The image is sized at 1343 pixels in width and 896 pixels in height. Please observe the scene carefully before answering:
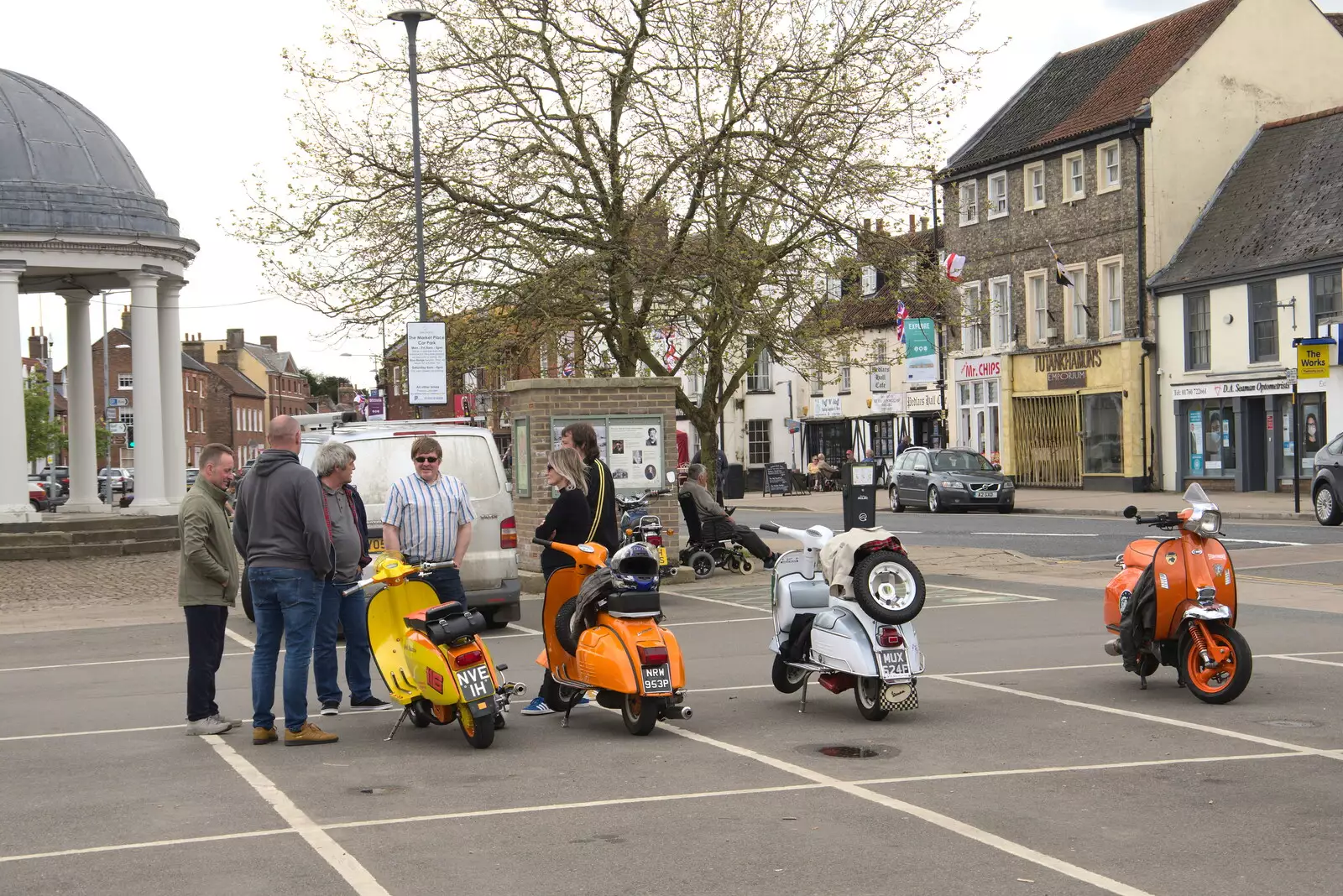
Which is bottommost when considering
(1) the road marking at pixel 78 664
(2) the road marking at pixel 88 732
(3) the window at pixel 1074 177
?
(1) the road marking at pixel 78 664

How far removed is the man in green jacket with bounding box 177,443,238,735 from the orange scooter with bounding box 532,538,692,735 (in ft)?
6.25

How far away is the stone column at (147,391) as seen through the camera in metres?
31.3

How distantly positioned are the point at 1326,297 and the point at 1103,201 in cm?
904

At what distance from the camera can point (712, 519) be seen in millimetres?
20938

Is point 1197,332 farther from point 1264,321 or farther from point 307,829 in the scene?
point 307,829

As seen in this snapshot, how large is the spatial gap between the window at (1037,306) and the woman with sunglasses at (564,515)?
131ft

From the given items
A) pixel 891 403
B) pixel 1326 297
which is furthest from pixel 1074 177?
pixel 891 403

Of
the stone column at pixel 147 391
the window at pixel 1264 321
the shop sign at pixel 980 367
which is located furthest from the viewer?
the shop sign at pixel 980 367

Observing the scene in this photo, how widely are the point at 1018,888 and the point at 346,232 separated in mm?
18240

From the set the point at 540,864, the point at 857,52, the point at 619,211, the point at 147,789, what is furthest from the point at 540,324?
the point at 540,864

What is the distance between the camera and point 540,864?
20.6 ft

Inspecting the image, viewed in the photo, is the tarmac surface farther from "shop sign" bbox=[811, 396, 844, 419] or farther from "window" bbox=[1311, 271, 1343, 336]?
"shop sign" bbox=[811, 396, 844, 419]

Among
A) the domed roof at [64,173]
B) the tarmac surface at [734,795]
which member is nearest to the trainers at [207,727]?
the tarmac surface at [734,795]

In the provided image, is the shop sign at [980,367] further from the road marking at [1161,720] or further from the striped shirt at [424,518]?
the striped shirt at [424,518]
